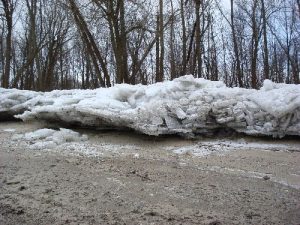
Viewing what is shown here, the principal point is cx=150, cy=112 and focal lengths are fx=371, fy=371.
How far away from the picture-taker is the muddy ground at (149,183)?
2633mm

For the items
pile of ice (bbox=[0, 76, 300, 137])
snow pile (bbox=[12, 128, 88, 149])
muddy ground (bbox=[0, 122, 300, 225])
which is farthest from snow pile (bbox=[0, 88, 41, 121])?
muddy ground (bbox=[0, 122, 300, 225])

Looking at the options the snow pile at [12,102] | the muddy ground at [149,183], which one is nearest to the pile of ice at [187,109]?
the muddy ground at [149,183]

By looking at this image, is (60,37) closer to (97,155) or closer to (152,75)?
(152,75)

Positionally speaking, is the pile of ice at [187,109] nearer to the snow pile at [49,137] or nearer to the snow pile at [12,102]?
the snow pile at [49,137]

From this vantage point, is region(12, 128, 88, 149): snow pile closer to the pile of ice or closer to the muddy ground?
the muddy ground

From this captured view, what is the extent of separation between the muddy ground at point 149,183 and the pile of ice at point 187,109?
0.21 metres

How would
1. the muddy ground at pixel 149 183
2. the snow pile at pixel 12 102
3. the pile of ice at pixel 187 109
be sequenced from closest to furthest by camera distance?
1. the muddy ground at pixel 149 183
2. the pile of ice at pixel 187 109
3. the snow pile at pixel 12 102

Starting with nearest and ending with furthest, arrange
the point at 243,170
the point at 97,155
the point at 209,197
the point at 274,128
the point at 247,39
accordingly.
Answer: the point at 209,197 < the point at 243,170 < the point at 97,155 < the point at 274,128 < the point at 247,39

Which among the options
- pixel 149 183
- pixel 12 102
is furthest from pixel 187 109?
pixel 12 102

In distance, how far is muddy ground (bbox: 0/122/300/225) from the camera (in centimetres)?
263

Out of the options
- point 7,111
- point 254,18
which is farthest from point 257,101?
point 254,18

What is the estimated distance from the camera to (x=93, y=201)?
2.86 m

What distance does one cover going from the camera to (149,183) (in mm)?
3332

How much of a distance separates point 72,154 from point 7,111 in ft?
8.77
